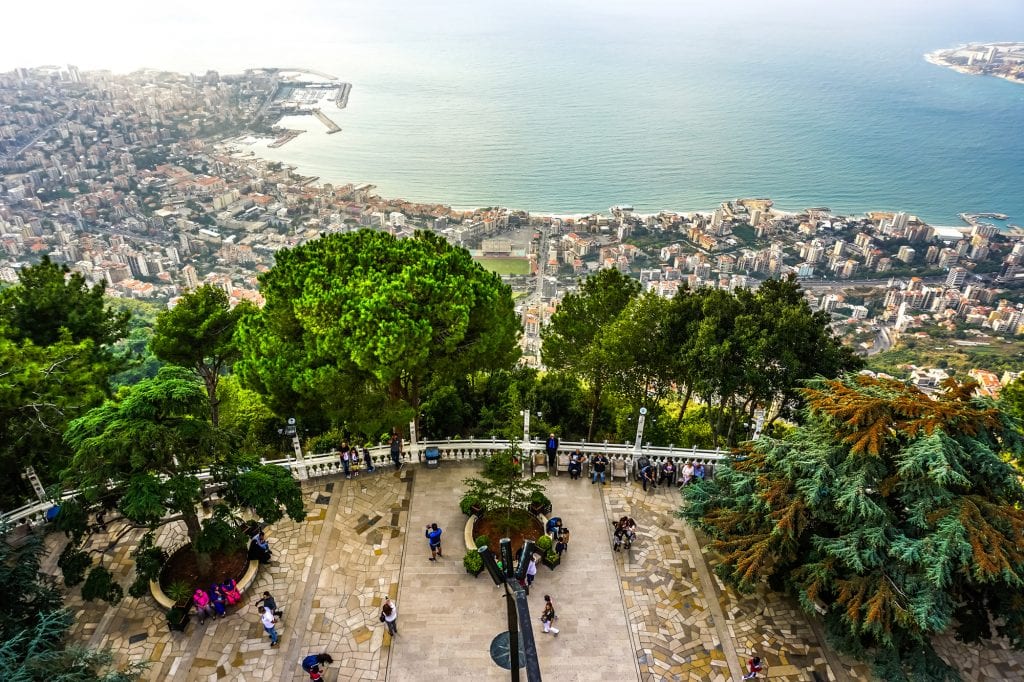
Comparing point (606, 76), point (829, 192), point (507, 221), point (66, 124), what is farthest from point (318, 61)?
point (829, 192)

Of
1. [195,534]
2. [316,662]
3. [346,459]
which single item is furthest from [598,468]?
[195,534]

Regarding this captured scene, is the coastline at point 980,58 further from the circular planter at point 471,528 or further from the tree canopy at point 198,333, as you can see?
the tree canopy at point 198,333

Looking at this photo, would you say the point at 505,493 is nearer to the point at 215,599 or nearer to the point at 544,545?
the point at 544,545

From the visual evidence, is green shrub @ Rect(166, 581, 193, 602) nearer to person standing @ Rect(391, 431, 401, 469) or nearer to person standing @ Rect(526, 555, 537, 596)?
person standing @ Rect(391, 431, 401, 469)

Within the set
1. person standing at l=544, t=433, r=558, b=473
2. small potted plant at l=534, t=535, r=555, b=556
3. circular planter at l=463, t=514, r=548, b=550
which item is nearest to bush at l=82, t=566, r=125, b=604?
circular planter at l=463, t=514, r=548, b=550

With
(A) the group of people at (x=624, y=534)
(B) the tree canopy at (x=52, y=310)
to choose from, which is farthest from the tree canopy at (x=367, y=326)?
(B) the tree canopy at (x=52, y=310)
